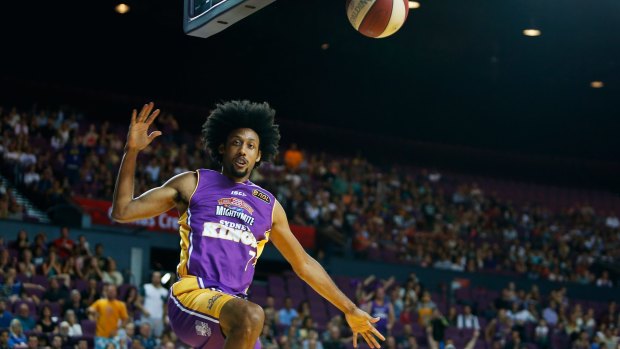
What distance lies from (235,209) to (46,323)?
977 centimetres

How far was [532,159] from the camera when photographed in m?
36.9

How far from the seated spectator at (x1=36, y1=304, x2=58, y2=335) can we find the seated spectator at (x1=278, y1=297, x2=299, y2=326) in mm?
4812

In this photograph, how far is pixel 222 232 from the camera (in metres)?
6.03

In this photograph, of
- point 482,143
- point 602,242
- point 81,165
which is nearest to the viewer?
point 81,165


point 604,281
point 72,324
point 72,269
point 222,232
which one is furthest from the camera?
point 604,281

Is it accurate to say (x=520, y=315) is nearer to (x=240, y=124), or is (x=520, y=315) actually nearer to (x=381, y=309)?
(x=381, y=309)

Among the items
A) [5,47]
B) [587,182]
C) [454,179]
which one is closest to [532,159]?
[587,182]

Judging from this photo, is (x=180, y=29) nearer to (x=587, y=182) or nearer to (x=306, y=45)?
(x=306, y=45)

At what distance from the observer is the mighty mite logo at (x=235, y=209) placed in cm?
606

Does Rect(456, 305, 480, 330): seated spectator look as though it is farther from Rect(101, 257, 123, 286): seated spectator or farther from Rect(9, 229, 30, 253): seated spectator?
Rect(9, 229, 30, 253): seated spectator

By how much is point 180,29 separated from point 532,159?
1616 centimetres

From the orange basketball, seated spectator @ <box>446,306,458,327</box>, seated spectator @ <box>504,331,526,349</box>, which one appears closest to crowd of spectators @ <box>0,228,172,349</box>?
seated spectator @ <box>446,306,458,327</box>

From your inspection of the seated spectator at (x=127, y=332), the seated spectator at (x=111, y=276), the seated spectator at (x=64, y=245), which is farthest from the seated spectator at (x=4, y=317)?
the seated spectator at (x=64, y=245)

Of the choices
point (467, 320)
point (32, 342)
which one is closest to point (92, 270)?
point (32, 342)
